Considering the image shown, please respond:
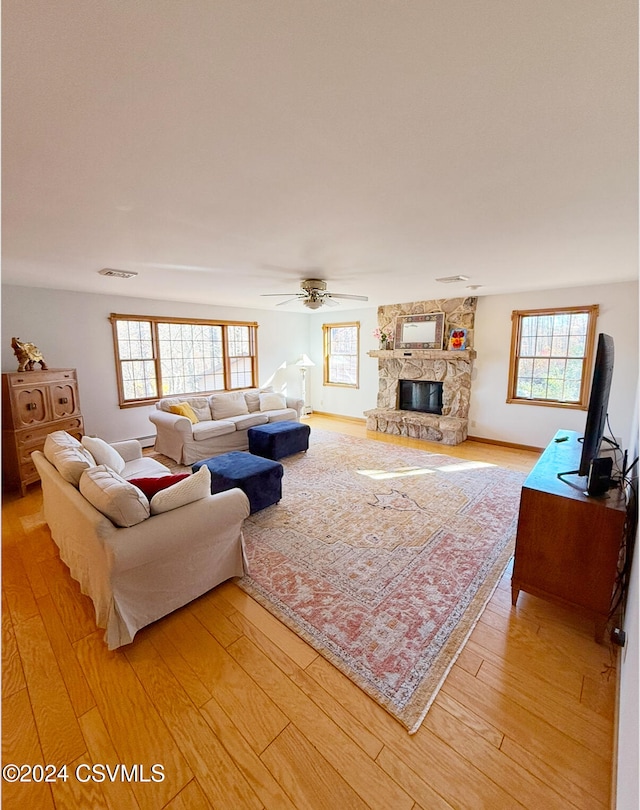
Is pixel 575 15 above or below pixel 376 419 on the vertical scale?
above

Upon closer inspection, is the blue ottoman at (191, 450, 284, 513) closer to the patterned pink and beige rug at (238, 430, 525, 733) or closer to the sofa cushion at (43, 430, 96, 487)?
the patterned pink and beige rug at (238, 430, 525, 733)

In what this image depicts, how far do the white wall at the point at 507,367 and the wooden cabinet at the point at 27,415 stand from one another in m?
5.97

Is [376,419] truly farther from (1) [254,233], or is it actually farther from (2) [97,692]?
(2) [97,692]

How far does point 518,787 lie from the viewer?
4.21 ft

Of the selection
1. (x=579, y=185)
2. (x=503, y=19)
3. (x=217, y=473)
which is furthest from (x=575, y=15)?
(x=217, y=473)

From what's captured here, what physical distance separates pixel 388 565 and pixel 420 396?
426 centimetres

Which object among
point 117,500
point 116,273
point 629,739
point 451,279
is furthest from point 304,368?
point 629,739

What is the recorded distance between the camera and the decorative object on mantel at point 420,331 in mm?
5844

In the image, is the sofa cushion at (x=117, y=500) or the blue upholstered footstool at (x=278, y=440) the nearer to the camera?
the sofa cushion at (x=117, y=500)

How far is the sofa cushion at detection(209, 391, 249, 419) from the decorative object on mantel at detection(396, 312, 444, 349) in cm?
306

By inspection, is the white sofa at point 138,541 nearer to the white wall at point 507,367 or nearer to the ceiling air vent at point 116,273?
the ceiling air vent at point 116,273

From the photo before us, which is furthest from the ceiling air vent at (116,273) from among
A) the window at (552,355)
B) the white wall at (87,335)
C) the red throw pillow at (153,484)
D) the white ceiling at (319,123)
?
the window at (552,355)

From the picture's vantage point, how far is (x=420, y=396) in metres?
6.32

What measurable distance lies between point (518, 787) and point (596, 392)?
1830 millimetres
